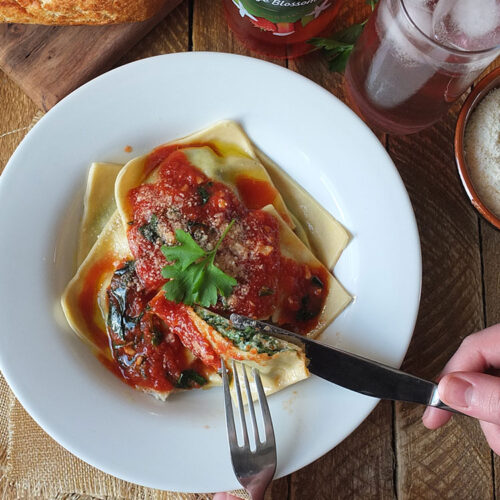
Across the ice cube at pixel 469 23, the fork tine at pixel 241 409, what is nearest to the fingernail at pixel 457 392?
the fork tine at pixel 241 409

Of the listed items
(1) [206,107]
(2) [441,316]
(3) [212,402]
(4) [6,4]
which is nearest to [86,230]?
(1) [206,107]

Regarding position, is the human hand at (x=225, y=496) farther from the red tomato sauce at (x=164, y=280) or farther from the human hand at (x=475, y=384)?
the human hand at (x=475, y=384)

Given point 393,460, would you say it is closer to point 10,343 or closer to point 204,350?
point 204,350

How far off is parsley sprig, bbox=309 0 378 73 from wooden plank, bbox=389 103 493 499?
23.6 inches

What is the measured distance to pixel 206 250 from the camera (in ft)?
10.1

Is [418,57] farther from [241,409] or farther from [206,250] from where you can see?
[241,409]

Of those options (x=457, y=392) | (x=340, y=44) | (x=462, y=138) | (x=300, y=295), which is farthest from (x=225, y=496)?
(x=340, y=44)

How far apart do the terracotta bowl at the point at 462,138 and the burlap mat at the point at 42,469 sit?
98.2 inches

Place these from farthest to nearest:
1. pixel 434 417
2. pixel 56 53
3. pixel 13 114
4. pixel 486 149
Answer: pixel 13 114, pixel 56 53, pixel 486 149, pixel 434 417

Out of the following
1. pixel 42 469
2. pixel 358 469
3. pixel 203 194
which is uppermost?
pixel 203 194

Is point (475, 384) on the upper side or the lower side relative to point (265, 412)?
lower

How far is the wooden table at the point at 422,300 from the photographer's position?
12.1 ft

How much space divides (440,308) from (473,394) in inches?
37.7

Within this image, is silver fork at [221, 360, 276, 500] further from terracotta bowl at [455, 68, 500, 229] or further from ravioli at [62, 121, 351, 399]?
terracotta bowl at [455, 68, 500, 229]
